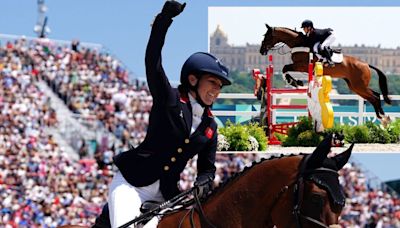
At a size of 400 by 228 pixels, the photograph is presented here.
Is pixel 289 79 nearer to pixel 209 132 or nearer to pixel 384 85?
pixel 384 85

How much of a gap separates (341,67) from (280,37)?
1493 millimetres

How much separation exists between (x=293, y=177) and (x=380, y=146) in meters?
9.47

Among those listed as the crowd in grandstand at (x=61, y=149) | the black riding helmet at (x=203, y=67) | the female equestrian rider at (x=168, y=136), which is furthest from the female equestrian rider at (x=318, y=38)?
the black riding helmet at (x=203, y=67)

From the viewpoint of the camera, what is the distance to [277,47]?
13320 millimetres

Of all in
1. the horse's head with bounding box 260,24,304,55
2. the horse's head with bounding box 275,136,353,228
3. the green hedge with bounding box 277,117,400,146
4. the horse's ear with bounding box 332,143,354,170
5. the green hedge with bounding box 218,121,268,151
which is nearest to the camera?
the horse's head with bounding box 275,136,353,228

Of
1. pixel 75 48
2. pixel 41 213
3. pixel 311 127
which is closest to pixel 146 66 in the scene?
pixel 311 127

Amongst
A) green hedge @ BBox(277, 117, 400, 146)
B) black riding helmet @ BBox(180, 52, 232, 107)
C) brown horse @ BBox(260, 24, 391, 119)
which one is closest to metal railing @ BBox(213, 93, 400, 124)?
brown horse @ BBox(260, 24, 391, 119)

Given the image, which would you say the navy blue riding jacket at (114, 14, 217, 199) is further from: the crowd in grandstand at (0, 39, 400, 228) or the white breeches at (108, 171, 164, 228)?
the crowd in grandstand at (0, 39, 400, 228)

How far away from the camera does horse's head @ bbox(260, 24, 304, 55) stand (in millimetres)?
13062

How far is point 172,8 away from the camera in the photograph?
388cm

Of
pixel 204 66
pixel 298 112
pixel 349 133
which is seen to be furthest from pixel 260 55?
pixel 204 66

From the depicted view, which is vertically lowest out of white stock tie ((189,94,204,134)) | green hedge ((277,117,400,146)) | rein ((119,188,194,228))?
green hedge ((277,117,400,146))

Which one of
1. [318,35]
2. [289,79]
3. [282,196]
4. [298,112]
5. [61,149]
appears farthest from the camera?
[61,149]

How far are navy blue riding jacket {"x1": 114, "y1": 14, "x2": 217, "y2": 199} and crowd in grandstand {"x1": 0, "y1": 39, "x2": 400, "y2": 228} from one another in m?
11.0
